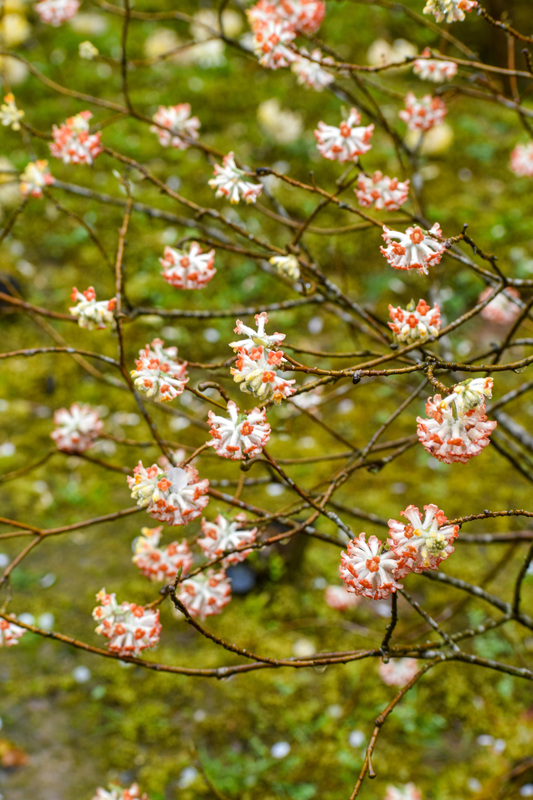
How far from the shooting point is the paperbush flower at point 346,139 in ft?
4.51

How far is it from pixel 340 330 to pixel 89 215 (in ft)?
5.92

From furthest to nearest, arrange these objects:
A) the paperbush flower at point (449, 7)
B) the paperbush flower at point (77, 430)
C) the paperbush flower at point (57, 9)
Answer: the paperbush flower at point (57, 9) < the paperbush flower at point (77, 430) < the paperbush flower at point (449, 7)

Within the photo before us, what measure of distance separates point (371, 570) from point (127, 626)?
0.49 meters

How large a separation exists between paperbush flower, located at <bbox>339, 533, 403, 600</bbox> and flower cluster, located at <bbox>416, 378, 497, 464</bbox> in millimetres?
167

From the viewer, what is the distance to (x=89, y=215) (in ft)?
14.1

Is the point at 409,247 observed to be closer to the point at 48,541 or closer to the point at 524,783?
the point at 524,783

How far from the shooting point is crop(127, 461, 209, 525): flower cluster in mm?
981

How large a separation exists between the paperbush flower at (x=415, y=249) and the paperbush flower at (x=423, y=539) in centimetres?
34

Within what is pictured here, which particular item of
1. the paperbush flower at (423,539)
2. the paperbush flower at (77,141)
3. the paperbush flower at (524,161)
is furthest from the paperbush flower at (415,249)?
the paperbush flower at (524,161)

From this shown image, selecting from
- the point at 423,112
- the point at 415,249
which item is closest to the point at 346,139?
the point at 423,112

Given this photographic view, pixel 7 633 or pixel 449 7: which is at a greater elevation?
pixel 449 7

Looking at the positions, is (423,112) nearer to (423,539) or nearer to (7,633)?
(423,539)

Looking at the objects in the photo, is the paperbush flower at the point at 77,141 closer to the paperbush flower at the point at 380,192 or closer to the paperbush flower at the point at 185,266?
the paperbush flower at the point at 185,266

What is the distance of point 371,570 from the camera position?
95 centimetres
